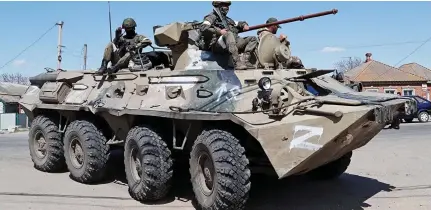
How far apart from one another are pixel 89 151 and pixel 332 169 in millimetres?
3952

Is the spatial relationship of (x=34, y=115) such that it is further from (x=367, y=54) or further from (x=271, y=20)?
(x=367, y=54)

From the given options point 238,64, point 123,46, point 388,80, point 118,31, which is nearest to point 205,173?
point 238,64

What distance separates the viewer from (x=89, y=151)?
29.4 ft

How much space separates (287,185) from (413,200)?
1973 millimetres

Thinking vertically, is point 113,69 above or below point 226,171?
above

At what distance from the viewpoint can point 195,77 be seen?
7520 mm

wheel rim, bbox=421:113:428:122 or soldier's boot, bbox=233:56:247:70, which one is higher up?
soldier's boot, bbox=233:56:247:70

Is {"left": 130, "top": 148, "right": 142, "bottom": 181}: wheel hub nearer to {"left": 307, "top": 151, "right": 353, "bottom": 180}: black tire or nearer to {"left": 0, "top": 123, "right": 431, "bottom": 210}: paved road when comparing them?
{"left": 0, "top": 123, "right": 431, "bottom": 210}: paved road

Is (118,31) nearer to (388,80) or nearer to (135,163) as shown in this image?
(135,163)

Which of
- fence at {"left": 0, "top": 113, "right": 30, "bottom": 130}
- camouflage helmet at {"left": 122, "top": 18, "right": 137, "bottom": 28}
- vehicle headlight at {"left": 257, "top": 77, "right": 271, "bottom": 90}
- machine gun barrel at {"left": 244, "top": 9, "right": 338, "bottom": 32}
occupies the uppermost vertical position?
camouflage helmet at {"left": 122, "top": 18, "right": 137, "bottom": 28}

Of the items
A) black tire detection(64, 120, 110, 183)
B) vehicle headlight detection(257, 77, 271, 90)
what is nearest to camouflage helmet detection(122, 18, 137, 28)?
black tire detection(64, 120, 110, 183)

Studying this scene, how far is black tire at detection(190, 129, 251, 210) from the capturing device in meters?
6.36

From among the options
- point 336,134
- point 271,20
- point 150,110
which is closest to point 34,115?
point 150,110

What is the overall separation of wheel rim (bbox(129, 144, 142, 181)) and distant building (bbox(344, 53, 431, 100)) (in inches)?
1304
